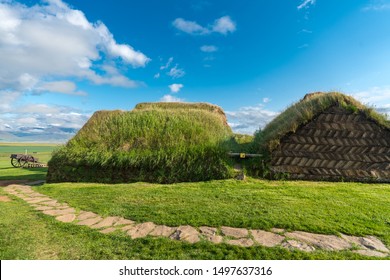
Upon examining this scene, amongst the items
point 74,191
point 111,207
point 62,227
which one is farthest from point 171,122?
point 62,227

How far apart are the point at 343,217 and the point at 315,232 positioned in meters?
1.08

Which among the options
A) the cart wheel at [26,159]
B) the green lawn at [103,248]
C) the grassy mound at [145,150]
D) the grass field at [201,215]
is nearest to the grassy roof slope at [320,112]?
the grass field at [201,215]

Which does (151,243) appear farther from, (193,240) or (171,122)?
(171,122)

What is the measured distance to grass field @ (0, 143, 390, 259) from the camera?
3234 mm

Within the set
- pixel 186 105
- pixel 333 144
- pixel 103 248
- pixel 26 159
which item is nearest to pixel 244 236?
pixel 103 248

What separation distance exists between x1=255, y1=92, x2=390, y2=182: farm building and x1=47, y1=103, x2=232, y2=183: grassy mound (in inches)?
83.4

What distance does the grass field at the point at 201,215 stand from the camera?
323cm

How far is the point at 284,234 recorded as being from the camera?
3688 millimetres

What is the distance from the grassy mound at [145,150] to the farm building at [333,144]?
212 centimetres

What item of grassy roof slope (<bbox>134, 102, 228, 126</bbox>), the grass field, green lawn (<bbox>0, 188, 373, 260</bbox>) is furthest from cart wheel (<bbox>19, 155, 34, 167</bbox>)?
green lawn (<bbox>0, 188, 373, 260</bbox>)

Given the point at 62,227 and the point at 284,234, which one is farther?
the point at 62,227

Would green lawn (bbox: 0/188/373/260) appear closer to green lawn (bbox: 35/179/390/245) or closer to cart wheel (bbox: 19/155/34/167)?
green lawn (bbox: 35/179/390/245)

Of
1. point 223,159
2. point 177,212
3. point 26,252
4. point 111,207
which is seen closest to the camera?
point 26,252

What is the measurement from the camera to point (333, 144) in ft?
25.9
